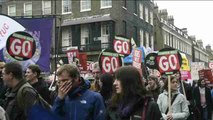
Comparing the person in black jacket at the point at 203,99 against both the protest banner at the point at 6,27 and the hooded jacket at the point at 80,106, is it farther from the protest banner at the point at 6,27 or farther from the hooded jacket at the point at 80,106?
the hooded jacket at the point at 80,106

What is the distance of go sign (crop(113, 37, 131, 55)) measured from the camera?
12354mm

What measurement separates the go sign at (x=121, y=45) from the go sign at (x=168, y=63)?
3.82 metres

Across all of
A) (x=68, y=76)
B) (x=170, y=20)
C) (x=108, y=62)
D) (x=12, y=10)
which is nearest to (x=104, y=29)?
(x=12, y=10)

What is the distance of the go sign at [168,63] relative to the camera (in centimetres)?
830

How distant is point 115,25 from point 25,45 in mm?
25604

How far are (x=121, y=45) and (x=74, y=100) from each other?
27.2ft

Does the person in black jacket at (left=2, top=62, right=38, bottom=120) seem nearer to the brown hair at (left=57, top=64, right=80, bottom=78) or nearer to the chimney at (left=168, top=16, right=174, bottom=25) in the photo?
the brown hair at (left=57, top=64, right=80, bottom=78)

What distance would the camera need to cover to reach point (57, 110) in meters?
4.26

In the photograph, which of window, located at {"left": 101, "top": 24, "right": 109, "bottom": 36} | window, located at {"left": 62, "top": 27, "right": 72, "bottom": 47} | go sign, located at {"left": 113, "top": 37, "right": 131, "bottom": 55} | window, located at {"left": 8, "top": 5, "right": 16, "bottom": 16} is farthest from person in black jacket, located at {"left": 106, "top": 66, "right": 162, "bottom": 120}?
window, located at {"left": 8, "top": 5, "right": 16, "bottom": 16}

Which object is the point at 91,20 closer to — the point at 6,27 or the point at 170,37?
the point at 170,37

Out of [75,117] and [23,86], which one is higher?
[23,86]

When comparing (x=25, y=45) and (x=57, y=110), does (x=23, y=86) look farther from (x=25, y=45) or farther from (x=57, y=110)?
(x=25, y=45)

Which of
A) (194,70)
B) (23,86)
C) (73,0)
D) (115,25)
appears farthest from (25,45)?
(73,0)

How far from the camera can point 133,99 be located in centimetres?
386
